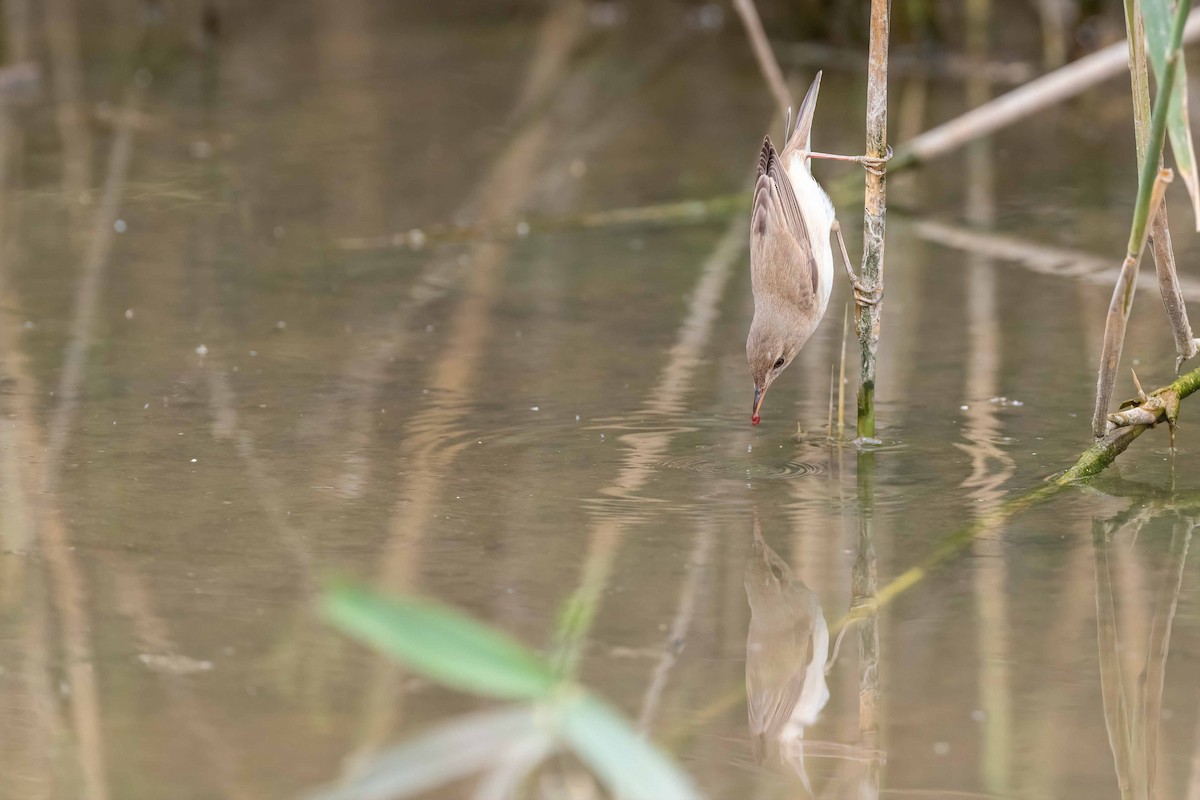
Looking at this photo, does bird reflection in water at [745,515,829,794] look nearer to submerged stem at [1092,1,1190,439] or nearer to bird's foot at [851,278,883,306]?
bird's foot at [851,278,883,306]

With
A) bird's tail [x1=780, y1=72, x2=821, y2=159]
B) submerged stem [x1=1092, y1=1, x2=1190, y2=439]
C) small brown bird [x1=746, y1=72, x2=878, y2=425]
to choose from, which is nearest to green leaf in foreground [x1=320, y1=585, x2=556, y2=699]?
submerged stem [x1=1092, y1=1, x2=1190, y2=439]

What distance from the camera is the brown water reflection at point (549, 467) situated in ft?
9.20

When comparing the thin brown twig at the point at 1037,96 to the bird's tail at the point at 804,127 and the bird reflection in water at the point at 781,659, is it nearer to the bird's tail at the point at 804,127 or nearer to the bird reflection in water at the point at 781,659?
the bird's tail at the point at 804,127

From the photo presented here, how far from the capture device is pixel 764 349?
423cm

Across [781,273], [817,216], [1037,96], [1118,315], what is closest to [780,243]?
[781,273]

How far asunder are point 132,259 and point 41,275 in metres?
0.37

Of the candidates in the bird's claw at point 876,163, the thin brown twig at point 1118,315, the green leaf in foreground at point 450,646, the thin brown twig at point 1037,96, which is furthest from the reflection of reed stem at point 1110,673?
the thin brown twig at point 1037,96

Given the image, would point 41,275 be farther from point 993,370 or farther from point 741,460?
point 993,370

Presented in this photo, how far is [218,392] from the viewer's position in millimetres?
4691

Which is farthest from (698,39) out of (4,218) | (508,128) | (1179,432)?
(1179,432)

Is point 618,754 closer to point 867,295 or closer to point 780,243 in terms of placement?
point 867,295

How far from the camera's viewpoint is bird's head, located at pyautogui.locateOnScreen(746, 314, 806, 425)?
166 inches

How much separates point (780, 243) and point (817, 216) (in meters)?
0.27

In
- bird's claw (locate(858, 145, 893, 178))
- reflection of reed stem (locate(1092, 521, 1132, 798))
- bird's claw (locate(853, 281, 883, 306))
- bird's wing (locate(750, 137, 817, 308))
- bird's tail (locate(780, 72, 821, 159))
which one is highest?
bird's tail (locate(780, 72, 821, 159))
